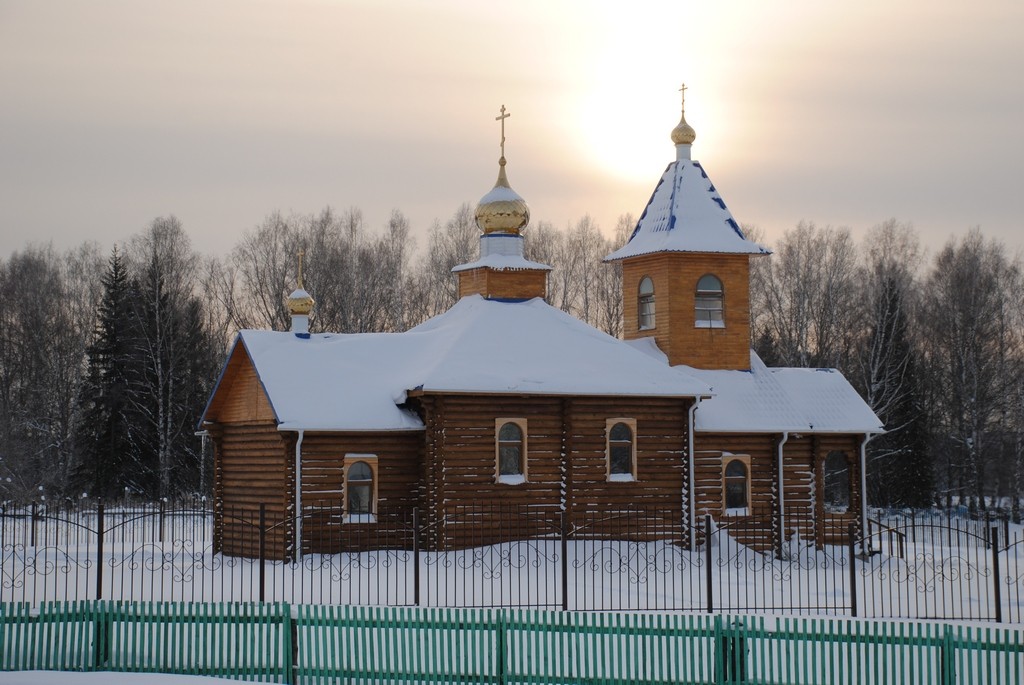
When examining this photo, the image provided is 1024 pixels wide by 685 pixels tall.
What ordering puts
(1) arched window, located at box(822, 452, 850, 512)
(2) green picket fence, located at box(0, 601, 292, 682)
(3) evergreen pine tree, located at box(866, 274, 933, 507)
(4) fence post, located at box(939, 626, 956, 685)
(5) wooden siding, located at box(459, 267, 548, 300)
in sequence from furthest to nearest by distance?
(1) arched window, located at box(822, 452, 850, 512) → (3) evergreen pine tree, located at box(866, 274, 933, 507) → (5) wooden siding, located at box(459, 267, 548, 300) → (2) green picket fence, located at box(0, 601, 292, 682) → (4) fence post, located at box(939, 626, 956, 685)

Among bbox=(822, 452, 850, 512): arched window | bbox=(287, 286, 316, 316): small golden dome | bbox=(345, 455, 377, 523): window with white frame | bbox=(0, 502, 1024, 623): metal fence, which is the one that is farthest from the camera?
bbox=(822, 452, 850, 512): arched window

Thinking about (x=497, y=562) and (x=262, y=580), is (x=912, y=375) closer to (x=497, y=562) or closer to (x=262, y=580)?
(x=497, y=562)

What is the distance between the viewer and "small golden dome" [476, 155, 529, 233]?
94.7 feet

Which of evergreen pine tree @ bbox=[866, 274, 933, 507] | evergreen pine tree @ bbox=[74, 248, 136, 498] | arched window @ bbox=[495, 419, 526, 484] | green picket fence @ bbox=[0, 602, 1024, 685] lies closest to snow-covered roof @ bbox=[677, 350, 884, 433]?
arched window @ bbox=[495, 419, 526, 484]

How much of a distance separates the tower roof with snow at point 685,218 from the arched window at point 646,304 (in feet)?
2.43

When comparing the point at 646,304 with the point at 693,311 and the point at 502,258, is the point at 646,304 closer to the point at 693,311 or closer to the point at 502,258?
the point at 693,311

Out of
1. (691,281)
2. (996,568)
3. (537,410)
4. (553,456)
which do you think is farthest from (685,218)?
(996,568)

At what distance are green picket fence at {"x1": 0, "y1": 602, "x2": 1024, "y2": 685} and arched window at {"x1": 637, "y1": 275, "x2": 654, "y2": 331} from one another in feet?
53.7

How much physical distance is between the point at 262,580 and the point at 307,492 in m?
6.31

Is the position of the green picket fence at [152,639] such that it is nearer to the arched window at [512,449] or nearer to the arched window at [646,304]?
the arched window at [512,449]

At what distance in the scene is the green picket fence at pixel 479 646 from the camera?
1308cm

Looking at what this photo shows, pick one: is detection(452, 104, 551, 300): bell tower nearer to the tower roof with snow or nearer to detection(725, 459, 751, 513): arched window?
the tower roof with snow

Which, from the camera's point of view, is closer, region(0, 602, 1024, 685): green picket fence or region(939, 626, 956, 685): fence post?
region(939, 626, 956, 685): fence post

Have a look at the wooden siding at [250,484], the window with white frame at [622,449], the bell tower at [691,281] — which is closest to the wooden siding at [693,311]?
the bell tower at [691,281]
